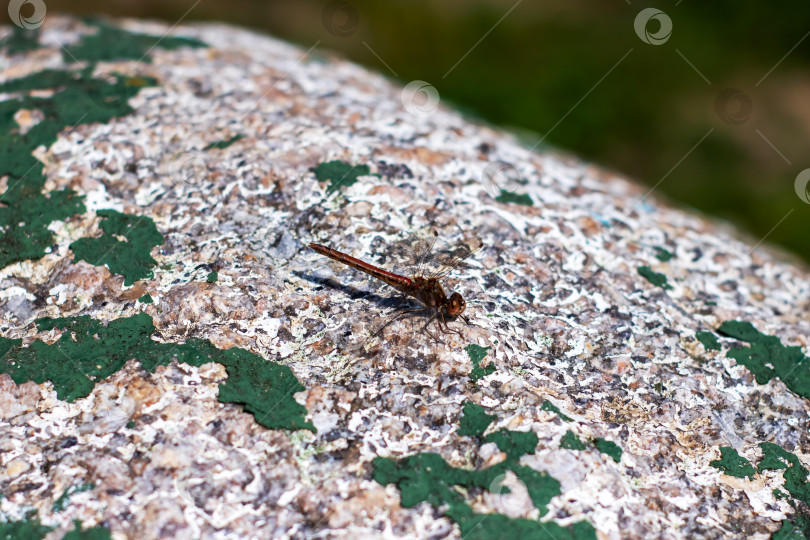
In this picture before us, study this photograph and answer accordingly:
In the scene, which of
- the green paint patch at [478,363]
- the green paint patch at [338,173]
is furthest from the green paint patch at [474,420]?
the green paint patch at [338,173]

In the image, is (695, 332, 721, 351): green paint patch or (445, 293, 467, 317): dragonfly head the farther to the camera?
(695, 332, 721, 351): green paint patch

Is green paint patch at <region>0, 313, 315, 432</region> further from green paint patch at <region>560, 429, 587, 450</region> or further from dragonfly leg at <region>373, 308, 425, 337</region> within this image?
green paint patch at <region>560, 429, 587, 450</region>

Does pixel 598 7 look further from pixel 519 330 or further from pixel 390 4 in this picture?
pixel 519 330

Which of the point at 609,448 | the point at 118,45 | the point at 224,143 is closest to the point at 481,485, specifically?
the point at 609,448

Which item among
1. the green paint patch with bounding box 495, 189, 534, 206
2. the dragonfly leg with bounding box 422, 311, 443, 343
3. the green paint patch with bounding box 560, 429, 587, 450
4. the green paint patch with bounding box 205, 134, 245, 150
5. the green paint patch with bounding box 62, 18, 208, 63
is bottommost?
the green paint patch with bounding box 62, 18, 208, 63

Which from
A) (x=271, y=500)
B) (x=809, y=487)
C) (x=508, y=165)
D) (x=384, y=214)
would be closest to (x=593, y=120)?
(x=508, y=165)

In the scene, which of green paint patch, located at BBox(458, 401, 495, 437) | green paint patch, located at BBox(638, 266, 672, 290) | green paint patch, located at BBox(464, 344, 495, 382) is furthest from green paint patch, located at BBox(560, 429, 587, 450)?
green paint patch, located at BBox(638, 266, 672, 290)
